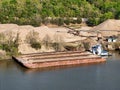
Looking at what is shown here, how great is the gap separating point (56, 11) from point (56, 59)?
17.9 meters

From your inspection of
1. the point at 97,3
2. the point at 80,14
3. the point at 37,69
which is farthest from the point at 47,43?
the point at 97,3

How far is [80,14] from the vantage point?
4784 centimetres

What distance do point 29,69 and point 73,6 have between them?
21.6 m

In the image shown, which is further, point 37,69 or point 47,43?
point 47,43

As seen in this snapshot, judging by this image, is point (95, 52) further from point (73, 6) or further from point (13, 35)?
point (73, 6)

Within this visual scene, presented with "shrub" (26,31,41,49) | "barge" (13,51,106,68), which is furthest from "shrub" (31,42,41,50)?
"barge" (13,51,106,68)

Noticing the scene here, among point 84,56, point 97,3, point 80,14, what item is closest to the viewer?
point 84,56

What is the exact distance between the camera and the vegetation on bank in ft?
144

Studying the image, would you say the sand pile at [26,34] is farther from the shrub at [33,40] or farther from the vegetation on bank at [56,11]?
the vegetation on bank at [56,11]

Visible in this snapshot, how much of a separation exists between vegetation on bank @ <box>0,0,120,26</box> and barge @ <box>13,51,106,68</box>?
11.3 meters

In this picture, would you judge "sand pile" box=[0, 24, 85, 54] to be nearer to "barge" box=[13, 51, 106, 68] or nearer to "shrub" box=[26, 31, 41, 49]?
"shrub" box=[26, 31, 41, 49]

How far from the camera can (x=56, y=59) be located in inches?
1171

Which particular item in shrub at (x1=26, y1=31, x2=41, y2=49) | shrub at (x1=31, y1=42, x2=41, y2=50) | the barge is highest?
shrub at (x1=26, y1=31, x2=41, y2=49)

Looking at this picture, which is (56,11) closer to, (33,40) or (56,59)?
(33,40)
